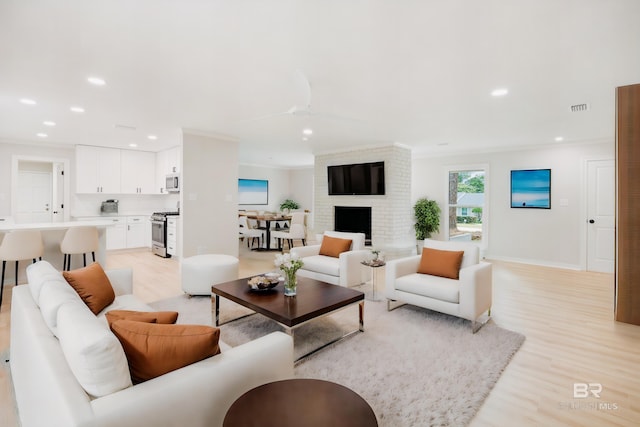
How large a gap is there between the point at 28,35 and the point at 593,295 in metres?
6.58

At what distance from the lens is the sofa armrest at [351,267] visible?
409cm

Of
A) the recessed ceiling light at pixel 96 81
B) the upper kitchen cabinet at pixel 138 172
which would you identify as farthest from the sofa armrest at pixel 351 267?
the upper kitchen cabinet at pixel 138 172

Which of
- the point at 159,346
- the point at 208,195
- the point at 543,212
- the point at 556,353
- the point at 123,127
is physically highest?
the point at 123,127

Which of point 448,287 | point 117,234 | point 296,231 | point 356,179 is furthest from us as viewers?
point 296,231

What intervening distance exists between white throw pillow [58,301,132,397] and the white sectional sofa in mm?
11

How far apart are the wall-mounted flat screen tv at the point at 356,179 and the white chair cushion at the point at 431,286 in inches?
128

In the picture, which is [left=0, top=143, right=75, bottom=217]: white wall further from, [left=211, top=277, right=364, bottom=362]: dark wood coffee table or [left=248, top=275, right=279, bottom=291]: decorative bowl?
[left=248, top=275, right=279, bottom=291]: decorative bowl

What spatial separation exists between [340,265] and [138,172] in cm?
587

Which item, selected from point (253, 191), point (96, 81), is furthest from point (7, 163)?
point (253, 191)

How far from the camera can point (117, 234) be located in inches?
278

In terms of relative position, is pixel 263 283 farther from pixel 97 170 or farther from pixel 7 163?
pixel 7 163

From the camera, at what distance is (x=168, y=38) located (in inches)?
92.4

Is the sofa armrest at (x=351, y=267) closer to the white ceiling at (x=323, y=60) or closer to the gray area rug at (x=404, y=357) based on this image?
the gray area rug at (x=404, y=357)

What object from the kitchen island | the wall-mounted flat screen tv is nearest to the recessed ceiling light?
the kitchen island
